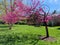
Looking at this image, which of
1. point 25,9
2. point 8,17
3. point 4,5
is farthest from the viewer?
point 4,5

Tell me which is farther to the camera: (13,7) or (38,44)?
(13,7)

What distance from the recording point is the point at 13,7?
83.1 feet

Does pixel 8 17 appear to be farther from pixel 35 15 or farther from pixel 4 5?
pixel 35 15

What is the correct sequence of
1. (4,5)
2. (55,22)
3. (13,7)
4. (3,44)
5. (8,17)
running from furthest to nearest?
(55,22), (4,5), (13,7), (8,17), (3,44)

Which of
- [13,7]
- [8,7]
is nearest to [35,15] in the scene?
[13,7]

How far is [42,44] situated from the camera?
10398mm

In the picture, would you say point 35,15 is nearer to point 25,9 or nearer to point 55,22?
point 25,9

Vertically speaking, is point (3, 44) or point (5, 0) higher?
point (5, 0)

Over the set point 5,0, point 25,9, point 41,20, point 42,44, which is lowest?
point 42,44

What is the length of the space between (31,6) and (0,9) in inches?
561

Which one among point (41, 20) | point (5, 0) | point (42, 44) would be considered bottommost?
point (42, 44)

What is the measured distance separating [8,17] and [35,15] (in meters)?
8.19

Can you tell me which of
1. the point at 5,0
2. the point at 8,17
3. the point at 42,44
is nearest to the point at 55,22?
the point at 5,0

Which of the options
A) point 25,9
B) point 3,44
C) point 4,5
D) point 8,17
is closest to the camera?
point 3,44
